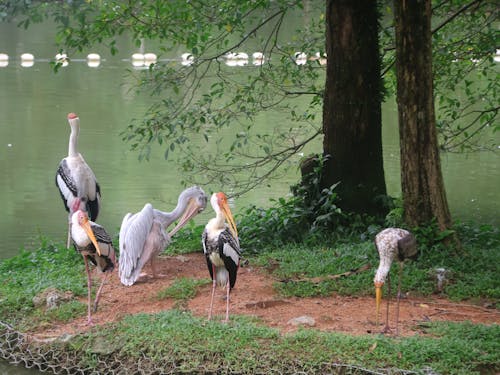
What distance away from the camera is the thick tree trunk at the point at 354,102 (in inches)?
326

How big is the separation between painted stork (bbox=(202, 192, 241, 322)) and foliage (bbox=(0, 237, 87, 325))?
135cm

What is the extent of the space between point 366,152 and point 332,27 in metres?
1.30

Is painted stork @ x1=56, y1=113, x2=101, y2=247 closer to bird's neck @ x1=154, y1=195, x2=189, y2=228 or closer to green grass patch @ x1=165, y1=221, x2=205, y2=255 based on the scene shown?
green grass patch @ x1=165, y1=221, x2=205, y2=255

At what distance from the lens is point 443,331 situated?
5742 millimetres

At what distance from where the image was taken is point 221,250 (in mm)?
6051

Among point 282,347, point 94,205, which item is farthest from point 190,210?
point 282,347

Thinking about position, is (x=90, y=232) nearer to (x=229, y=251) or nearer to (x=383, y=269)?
(x=229, y=251)

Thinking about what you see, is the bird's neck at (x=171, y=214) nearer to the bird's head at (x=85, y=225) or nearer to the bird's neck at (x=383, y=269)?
the bird's head at (x=85, y=225)

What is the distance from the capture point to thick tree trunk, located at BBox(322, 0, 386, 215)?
8273mm

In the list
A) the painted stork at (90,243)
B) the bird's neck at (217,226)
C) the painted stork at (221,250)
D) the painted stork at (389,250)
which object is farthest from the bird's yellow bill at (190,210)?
the painted stork at (389,250)

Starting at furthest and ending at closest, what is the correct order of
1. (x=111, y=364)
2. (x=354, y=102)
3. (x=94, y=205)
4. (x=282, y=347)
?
(x=94, y=205) → (x=354, y=102) → (x=111, y=364) → (x=282, y=347)

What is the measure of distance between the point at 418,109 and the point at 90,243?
9.67 ft

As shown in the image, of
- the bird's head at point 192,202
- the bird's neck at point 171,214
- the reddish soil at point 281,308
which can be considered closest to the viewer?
the reddish soil at point 281,308

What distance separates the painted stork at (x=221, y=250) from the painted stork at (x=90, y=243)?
0.87 metres
